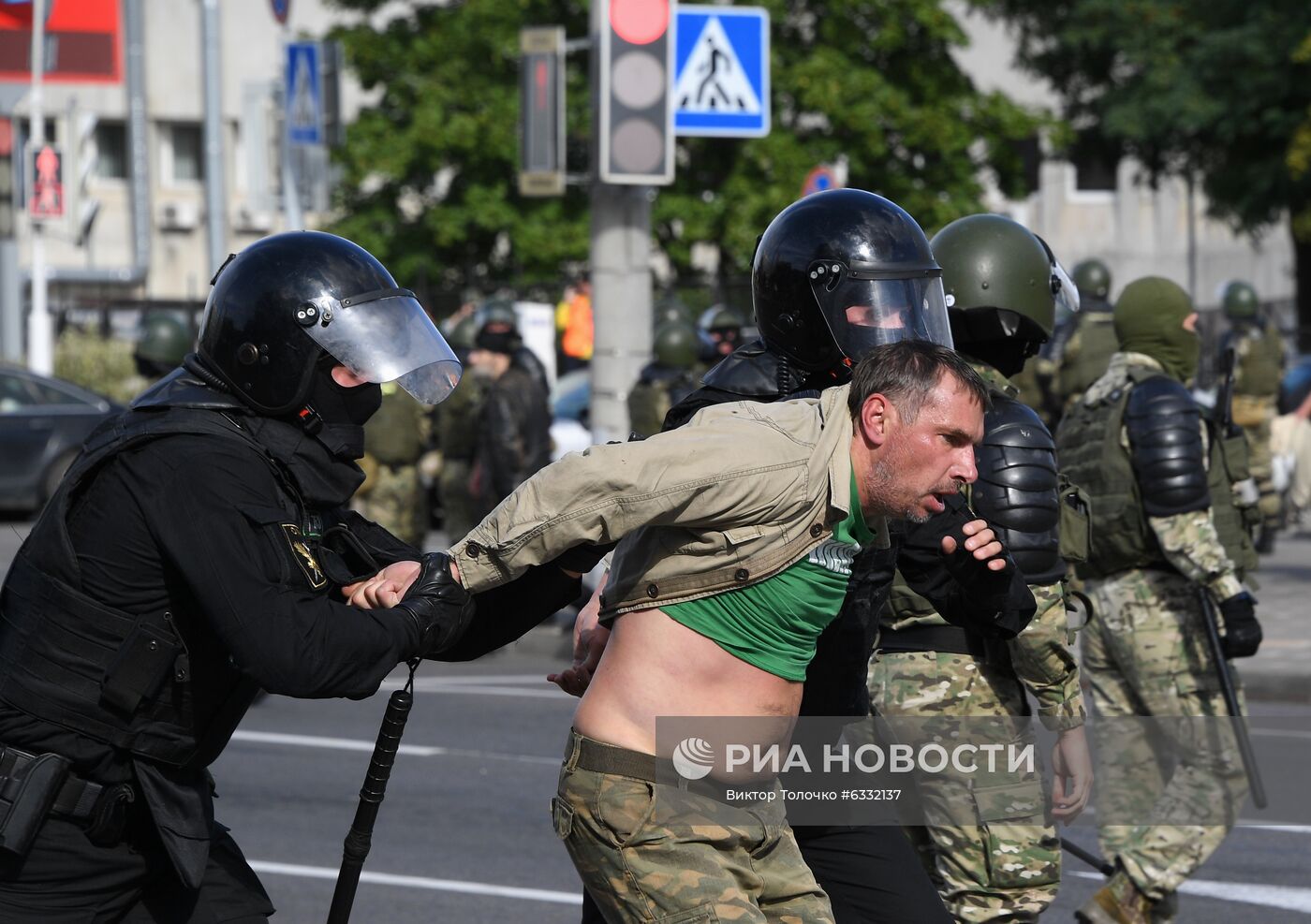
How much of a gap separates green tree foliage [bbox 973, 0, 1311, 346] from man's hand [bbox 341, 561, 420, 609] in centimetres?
2423

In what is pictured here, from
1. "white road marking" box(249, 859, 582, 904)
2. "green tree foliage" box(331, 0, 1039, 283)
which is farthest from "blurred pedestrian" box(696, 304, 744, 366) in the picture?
"green tree foliage" box(331, 0, 1039, 283)

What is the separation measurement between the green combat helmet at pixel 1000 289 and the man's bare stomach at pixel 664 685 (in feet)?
5.43

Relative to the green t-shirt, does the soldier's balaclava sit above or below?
above

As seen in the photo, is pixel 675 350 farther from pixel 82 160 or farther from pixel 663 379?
pixel 82 160

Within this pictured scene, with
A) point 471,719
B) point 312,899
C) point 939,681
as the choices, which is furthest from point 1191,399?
point 471,719

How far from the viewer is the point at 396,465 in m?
13.2

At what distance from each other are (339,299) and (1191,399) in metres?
3.16

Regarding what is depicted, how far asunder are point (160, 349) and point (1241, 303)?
808 centimetres

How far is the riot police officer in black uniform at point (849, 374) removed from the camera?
393 cm

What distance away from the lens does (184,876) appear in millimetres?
3254

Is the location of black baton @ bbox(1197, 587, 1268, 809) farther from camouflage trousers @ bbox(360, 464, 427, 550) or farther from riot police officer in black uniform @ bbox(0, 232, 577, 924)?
camouflage trousers @ bbox(360, 464, 427, 550)

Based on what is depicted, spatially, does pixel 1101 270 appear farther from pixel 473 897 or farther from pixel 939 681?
pixel 939 681

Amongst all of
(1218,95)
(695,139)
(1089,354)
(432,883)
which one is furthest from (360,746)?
(695,139)

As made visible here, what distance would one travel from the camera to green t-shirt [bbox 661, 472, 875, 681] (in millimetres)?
3436
